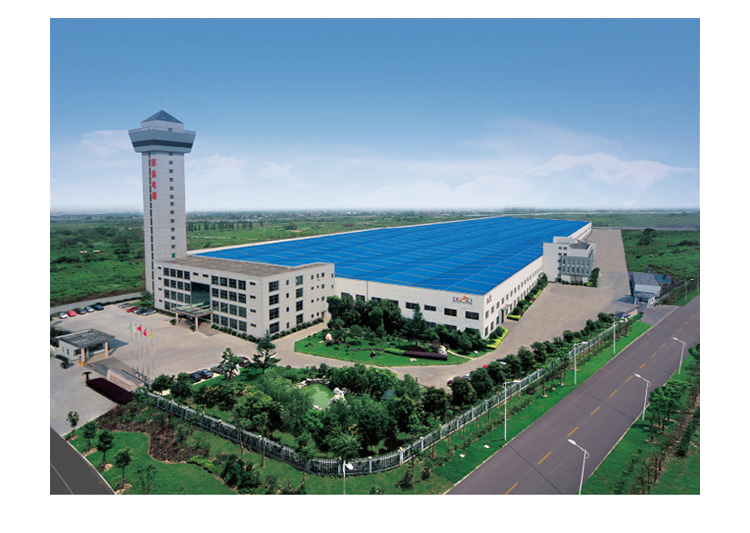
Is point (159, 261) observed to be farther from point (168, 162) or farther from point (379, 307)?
point (379, 307)

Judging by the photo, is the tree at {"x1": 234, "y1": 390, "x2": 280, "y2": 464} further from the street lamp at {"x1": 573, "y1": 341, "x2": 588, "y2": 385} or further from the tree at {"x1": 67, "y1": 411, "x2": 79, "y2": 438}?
the street lamp at {"x1": 573, "y1": 341, "x2": 588, "y2": 385}

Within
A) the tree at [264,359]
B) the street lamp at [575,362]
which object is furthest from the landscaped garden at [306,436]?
the tree at [264,359]

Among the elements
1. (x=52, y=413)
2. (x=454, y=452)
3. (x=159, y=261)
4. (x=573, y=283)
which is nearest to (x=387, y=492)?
(x=454, y=452)

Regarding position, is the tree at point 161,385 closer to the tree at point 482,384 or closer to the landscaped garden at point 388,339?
the landscaped garden at point 388,339

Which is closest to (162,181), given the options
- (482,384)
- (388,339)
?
(388,339)

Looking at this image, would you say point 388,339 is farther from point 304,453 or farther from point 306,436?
point 304,453

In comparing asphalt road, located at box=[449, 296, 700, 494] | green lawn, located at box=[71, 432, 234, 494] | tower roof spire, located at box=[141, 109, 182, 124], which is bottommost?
green lawn, located at box=[71, 432, 234, 494]

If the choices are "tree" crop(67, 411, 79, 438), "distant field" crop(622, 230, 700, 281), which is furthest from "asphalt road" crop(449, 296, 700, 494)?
"distant field" crop(622, 230, 700, 281)
